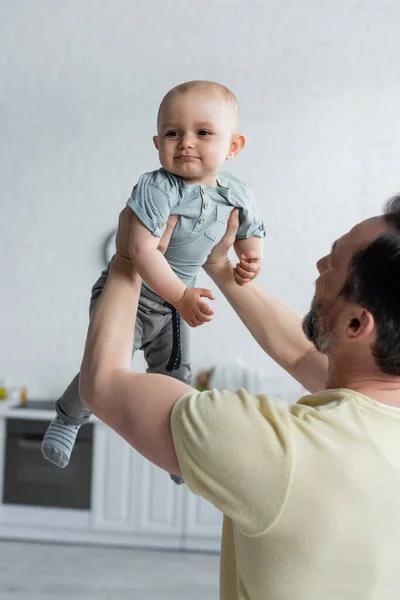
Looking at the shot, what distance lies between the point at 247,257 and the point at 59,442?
51 cm

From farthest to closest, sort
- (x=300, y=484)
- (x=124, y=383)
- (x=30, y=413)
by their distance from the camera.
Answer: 1. (x=30, y=413)
2. (x=124, y=383)
3. (x=300, y=484)

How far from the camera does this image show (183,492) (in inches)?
161

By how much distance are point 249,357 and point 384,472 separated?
3.56 meters

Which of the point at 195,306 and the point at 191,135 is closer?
the point at 195,306

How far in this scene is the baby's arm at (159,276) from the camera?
1130 mm

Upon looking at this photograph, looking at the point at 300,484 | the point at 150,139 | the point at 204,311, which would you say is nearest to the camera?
the point at 300,484

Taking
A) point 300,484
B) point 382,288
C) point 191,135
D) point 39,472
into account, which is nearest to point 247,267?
point 191,135

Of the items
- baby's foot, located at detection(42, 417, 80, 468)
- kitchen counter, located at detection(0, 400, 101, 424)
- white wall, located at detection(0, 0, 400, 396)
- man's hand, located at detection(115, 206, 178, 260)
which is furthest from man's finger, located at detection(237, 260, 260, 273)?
white wall, located at detection(0, 0, 400, 396)

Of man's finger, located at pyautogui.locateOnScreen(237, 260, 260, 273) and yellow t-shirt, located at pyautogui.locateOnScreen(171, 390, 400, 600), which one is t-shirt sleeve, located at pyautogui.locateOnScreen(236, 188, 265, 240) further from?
yellow t-shirt, located at pyautogui.locateOnScreen(171, 390, 400, 600)

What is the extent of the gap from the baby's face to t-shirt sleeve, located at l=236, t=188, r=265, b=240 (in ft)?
0.29

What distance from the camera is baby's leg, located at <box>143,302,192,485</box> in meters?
1.36

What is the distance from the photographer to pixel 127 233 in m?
1.19

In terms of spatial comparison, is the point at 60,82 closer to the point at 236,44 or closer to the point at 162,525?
the point at 236,44

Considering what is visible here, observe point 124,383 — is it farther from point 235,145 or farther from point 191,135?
point 235,145
